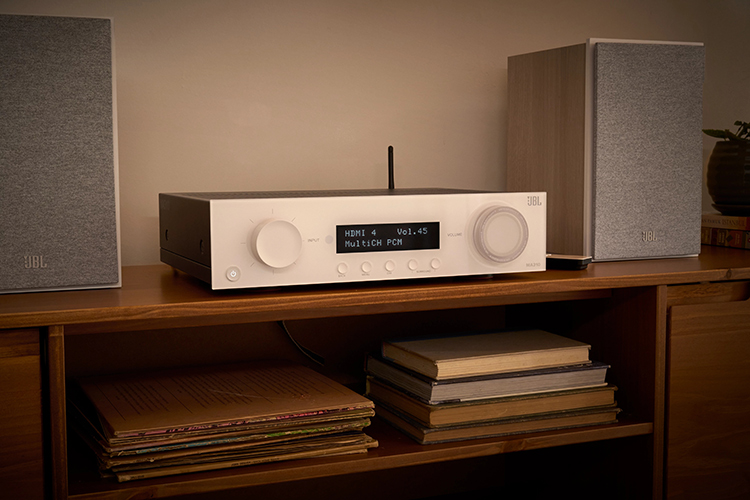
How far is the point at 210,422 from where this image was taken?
2.75 ft

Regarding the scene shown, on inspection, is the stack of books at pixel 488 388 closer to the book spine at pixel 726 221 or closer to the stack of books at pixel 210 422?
the stack of books at pixel 210 422

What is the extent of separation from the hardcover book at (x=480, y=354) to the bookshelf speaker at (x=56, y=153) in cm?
42

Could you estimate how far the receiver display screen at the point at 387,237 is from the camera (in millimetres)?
841

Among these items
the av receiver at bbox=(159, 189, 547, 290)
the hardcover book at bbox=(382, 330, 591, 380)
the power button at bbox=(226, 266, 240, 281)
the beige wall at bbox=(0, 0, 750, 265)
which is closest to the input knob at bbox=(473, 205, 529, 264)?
the av receiver at bbox=(159, 189, 547, 290)

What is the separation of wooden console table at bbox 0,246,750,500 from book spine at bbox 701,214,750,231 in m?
0.05

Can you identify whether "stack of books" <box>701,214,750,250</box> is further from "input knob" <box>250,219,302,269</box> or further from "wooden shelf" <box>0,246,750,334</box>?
"input knob" <box>250,219,302,269</box>

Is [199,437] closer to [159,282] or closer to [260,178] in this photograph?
[159,282]

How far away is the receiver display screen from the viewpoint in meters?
0.84

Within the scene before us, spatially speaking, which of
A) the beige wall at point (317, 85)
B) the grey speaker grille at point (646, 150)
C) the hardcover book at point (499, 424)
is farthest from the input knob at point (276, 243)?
the grey speaker grille at point (646, 150)

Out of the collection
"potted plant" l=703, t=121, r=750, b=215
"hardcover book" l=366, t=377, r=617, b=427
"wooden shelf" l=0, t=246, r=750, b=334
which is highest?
"potted plant" l=703, t=121, r=750, b=215

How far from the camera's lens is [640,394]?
40.7 inches

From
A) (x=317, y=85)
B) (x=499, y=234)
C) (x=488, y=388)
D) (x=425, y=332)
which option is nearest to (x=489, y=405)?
(x=488, y=388)

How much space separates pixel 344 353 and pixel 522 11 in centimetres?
74

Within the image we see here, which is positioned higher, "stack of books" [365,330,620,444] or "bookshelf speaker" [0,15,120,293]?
"bookshelf speaker" [0,15,120,293]
